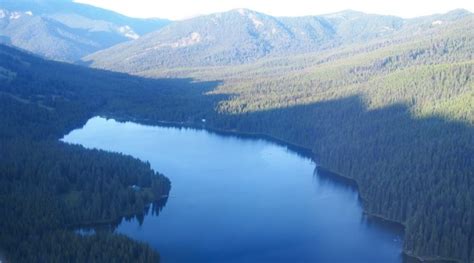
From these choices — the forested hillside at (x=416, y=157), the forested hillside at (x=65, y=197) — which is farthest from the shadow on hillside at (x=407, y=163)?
the forested hillside at (x=65, y=197)

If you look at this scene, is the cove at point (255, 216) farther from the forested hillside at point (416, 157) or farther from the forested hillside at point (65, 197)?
the forested hillside at point (65, 197)

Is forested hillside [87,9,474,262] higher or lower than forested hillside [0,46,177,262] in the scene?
higher

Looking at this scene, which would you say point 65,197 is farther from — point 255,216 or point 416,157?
point 416,157

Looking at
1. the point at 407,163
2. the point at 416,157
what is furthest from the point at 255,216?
the point at 416,157

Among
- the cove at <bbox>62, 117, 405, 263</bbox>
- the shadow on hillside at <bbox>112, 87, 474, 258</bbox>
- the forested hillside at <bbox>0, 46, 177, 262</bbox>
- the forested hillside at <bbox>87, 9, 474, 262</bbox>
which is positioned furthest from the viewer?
the shadow on hillside at <bbox>112, 87, 474, 258</bbox>

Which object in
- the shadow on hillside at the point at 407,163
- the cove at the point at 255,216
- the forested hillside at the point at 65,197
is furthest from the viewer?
the shadow on hillside at the point at 407,163

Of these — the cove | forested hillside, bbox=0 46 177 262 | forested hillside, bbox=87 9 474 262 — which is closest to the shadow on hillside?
forested hillside, bbox=87 9 474 262

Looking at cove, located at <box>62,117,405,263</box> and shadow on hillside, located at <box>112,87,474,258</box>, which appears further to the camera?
shadow on hillside, located at <box>112,87,474,258</box>

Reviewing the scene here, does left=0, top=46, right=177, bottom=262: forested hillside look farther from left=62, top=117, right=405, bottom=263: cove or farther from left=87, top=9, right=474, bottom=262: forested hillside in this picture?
left=87, top=9, right=474, bottom=262: forested hillside

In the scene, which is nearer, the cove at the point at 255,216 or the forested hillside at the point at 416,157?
the cove at the point at 255,216
